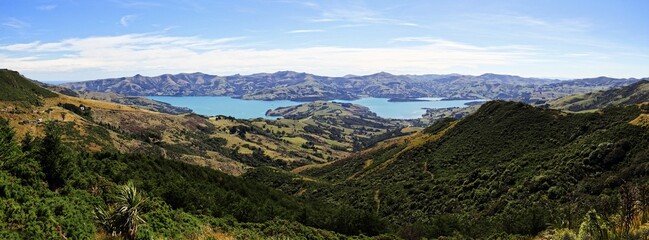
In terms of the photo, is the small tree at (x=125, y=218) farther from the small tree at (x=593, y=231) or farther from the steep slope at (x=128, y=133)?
the steep slope at (x=128, y=133)

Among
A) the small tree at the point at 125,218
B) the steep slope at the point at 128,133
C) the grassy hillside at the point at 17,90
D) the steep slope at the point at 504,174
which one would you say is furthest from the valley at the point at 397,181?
the grassy hillside at the point at 17,90

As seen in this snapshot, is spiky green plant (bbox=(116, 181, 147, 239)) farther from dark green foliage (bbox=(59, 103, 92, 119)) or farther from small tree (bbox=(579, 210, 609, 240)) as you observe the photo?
dark green foliage (bbox=(59, 103, 92, 119))

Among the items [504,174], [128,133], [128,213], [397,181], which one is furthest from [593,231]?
[128,133]

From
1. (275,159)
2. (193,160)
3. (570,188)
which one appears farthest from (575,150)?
(275,159)

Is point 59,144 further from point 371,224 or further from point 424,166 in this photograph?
point 424,166

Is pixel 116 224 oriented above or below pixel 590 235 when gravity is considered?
below

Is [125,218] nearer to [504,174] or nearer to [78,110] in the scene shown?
Result: [504,174]
